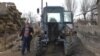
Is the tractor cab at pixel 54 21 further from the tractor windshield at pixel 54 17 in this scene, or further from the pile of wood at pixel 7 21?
the pile of wood at pixel 7 21

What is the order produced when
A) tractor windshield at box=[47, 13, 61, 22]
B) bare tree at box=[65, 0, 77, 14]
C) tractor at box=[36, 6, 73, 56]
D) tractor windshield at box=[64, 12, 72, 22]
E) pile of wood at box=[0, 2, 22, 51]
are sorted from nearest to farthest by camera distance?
tractor at box=[36, 6, 73, 56] → tractor windshield at box=[47, 13, 61, 22] → tractor windshield at box=[64, 12, 72, 22] → pile of wood at box=[0, 2, 22, 51] → bare tree at box=[65, 0, 77, 14]

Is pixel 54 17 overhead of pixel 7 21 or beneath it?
overhead

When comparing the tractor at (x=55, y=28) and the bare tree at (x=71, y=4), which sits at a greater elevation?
the bare tree at (x=71, y=4)

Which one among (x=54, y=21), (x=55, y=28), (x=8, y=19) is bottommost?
(x=55, y=28)

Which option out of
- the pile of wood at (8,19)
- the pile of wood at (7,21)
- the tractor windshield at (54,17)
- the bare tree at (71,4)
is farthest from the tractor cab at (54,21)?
the bare tree at (71,4)

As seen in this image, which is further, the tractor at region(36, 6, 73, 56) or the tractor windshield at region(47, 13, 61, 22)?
the tractor windshield at region(47, 13, 61, 22)

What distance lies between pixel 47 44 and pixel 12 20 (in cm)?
1317

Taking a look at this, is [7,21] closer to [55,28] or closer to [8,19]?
[8,19]

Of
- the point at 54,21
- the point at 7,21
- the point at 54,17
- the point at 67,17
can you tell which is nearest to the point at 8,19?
the point at 7,21

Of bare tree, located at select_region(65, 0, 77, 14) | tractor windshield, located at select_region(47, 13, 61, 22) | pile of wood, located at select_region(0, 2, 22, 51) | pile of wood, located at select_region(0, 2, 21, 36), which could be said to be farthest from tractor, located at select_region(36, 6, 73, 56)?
bare tree, located at select_region(65, 0, 77, 14)

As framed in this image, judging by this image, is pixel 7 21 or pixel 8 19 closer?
pixel 7 21

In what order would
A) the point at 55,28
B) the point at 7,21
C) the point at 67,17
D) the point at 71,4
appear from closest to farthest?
the point at 55,28, the point at 67,17, the point at 7,21, the point at 71,4

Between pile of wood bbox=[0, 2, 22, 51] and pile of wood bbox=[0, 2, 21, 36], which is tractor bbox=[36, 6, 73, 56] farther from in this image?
pile of wood bbox=[0, 2, 21, 36]

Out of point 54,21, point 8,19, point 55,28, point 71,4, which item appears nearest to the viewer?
point 55,28
